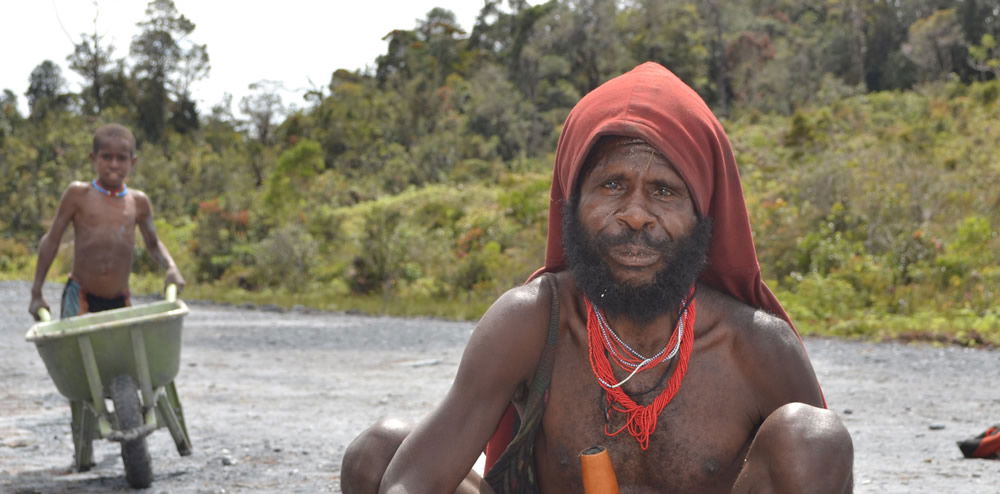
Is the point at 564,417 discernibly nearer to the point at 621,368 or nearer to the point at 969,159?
the point at 621,368

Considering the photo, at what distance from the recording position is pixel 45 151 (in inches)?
1277

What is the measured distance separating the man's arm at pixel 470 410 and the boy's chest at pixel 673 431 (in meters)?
0.15

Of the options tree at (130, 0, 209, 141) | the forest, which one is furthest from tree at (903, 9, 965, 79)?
tree at (130, 0, 209, 141)

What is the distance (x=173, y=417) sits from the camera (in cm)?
506

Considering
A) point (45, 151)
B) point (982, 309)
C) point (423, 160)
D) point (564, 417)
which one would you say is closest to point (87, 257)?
point (564, 417)

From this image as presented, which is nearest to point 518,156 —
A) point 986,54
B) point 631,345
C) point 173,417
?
point 986,54

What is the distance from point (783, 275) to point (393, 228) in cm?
729

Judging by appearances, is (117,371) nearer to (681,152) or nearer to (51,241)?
(51,241)

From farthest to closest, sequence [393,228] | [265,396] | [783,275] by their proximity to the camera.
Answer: [393,228] < [783,275] < [265,396]

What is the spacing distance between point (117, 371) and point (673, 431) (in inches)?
128

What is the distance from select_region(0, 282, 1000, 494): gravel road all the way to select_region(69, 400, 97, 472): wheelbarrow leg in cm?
6

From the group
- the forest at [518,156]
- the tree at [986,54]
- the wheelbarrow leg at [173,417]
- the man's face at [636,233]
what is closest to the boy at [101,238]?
the wheelbarrow leg at [173,417]

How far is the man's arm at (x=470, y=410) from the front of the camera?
217cm

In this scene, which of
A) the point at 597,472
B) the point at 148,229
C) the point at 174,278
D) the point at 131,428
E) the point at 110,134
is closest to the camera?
the point at 597,472
